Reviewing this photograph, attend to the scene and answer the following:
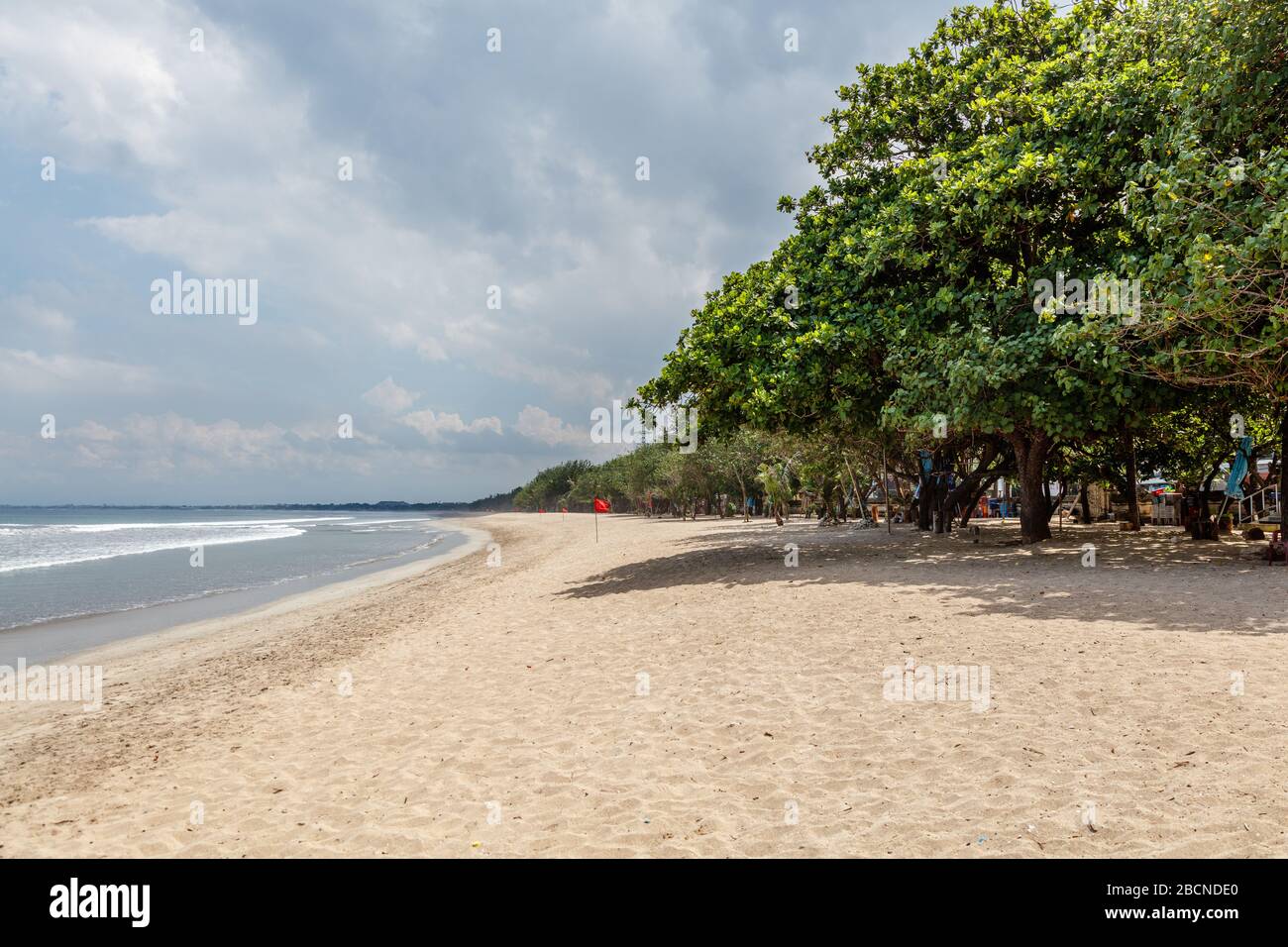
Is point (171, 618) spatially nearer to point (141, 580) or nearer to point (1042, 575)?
point (141, 580)

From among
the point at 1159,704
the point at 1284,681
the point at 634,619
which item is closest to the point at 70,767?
the point at 634,619

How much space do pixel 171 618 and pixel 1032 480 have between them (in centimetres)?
2409

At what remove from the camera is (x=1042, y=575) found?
557 inches

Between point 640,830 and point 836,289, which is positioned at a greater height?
point 836,289

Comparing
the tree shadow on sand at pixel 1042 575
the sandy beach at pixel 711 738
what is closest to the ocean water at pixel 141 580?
the sandy beach at pixel 711 738

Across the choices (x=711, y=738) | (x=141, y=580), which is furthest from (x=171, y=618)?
(x=711, y=738)

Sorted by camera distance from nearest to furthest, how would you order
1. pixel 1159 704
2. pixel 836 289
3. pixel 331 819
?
pixel 331 819 < pixel 1159 704 < pixel 836 289

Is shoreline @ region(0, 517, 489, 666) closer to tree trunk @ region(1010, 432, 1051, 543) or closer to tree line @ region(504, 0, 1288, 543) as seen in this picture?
tree line @ region(504, 0, 1288, 543)

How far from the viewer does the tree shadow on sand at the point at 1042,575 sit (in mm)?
10141

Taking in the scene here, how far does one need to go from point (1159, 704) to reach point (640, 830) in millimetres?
4831

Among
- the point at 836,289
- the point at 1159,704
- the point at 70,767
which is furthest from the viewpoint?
the point at 836,289

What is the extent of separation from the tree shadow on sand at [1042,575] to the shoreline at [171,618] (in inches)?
346
